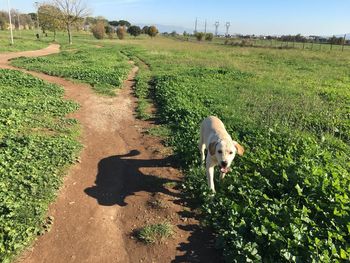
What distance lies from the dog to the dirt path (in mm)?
881

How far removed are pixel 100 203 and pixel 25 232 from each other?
1.42m

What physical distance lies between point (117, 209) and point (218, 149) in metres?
2.10

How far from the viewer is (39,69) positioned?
1862 cm

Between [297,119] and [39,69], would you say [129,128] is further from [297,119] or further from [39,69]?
[39,69]

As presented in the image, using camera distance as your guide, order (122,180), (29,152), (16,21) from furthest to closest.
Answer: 1. (16,21)
2. (29,152)
3. (122,180)

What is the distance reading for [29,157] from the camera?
6922 millimetres

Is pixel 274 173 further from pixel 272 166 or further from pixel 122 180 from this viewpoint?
pixel 122 180

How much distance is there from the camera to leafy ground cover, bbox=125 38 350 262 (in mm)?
4586

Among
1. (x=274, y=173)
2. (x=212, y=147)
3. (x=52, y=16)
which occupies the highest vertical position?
(x=52, y=16)

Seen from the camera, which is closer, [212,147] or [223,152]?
[223,152]

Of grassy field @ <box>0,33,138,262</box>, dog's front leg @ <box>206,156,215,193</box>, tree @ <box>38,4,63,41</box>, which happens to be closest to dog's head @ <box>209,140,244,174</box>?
dog's front leg @ <box>206,156,215,193</box>

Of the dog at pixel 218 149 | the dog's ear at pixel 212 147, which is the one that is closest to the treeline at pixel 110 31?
the dog at pixel 218 149

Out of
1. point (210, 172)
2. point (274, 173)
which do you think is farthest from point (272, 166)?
point (210, 172)

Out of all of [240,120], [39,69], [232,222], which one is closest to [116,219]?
[232,222]
